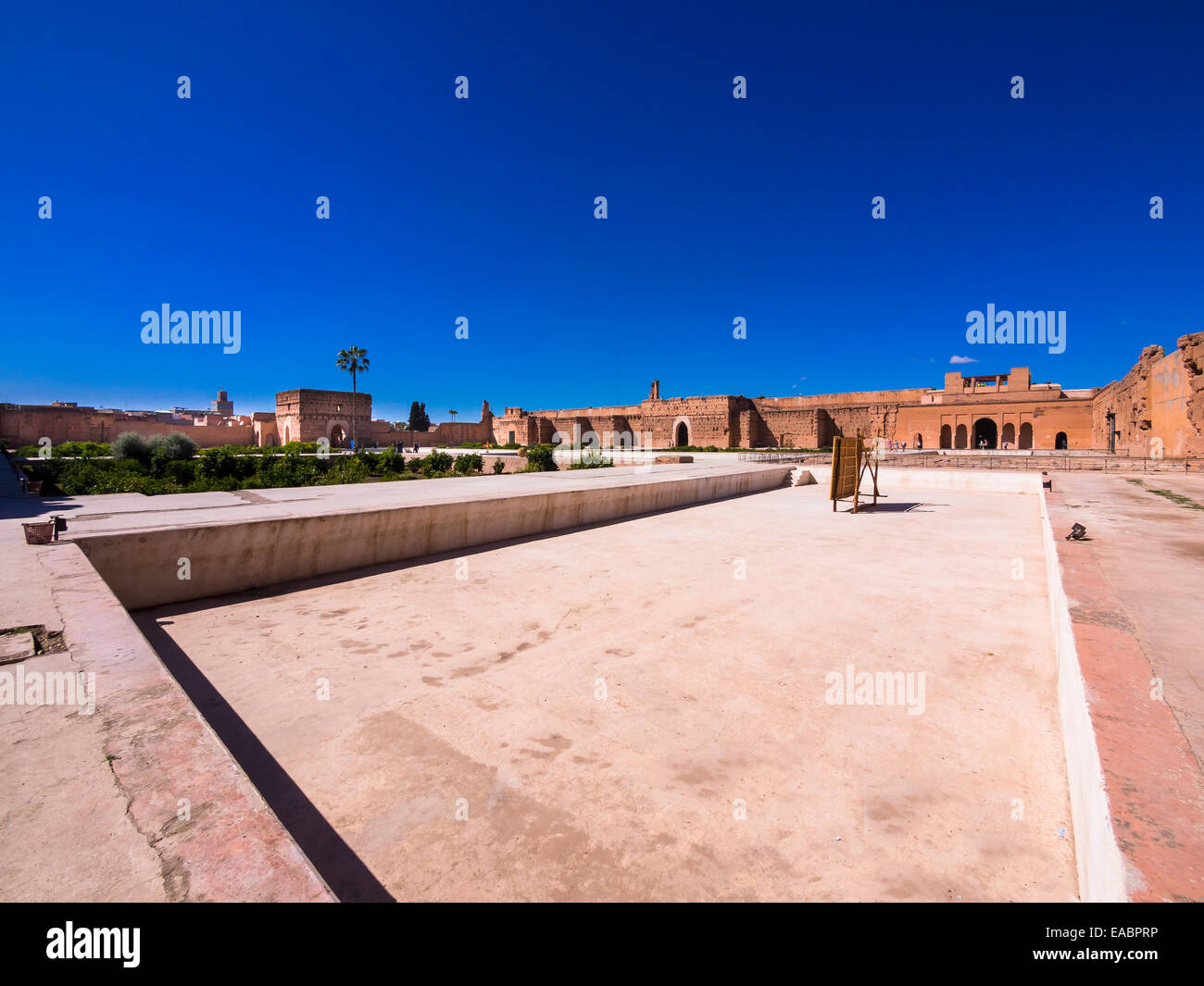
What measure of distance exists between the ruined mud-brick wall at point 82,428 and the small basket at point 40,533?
3376cm

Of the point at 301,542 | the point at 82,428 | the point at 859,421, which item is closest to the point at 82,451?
the point at 82,428

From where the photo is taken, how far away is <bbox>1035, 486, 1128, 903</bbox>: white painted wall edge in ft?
4.33

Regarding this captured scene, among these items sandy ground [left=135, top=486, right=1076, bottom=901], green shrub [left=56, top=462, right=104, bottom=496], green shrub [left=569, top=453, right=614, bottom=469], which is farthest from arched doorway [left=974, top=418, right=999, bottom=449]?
green shrub [left=56, top=462, right=104, bottom=496]

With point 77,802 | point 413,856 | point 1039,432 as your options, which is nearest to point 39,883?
point 77,802

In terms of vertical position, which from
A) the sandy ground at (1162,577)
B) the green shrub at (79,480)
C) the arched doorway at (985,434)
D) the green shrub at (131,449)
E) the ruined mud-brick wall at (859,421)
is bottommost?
the sandy ground at (1162,577)

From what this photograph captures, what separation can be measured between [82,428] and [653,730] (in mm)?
48593

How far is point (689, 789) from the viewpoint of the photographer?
7.57ft

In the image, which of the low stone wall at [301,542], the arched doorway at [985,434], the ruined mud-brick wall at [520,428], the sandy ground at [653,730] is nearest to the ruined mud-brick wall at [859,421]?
the arched doorway at [985,434]

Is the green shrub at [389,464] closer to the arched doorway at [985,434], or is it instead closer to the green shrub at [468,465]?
the green shrub at [468,465]

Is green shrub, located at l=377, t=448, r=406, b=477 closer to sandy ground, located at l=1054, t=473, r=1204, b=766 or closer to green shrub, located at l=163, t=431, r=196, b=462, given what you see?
green shrub, located at l=163, t=431, r=196, b=462

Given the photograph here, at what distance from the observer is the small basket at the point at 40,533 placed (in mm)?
4434
